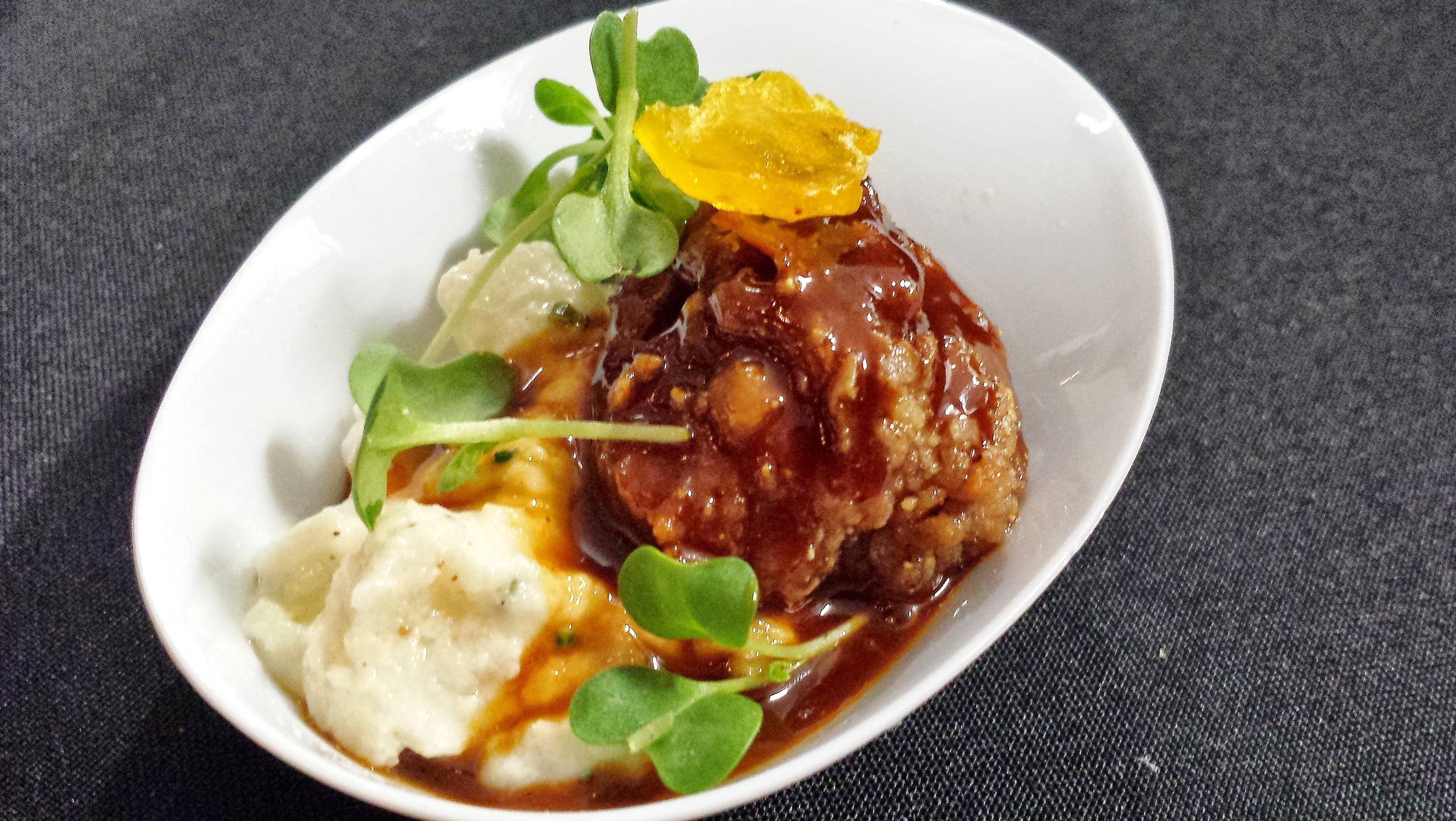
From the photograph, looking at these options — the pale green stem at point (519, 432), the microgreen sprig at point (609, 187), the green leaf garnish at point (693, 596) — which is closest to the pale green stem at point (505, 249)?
the microgreen sprig at point (609, 187)

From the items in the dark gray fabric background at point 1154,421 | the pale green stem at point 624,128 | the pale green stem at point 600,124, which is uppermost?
the pale green stem at point 624,128

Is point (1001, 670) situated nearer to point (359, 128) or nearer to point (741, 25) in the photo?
point (741, 25)

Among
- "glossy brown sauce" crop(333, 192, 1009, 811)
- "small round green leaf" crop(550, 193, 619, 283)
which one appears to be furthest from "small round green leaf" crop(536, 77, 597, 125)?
"glossy brown sauce" crop(333, 192, 1009, 811)

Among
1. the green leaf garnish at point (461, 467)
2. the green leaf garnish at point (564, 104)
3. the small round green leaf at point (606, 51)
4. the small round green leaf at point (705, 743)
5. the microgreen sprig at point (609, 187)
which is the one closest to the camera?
the small round green leaf at point (705, 743)

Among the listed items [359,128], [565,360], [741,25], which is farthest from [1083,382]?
[359,128]

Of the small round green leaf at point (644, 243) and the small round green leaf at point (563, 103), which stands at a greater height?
the small round green leaf at point (563, 103)

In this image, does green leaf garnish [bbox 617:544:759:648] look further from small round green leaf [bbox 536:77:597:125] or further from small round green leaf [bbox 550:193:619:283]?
small round green leaf [bbox 536:77:597:125]

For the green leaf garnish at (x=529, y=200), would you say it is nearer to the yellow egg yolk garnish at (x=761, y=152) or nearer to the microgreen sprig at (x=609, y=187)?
the microgreen sprig at (x=609, y=187)
